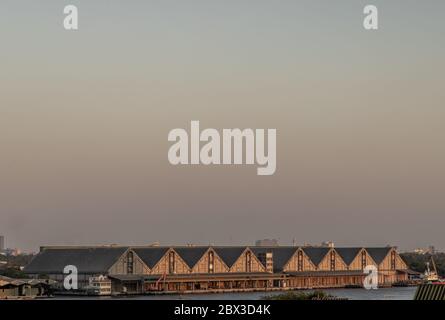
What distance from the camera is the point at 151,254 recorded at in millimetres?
84188

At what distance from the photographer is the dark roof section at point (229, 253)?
88625mm

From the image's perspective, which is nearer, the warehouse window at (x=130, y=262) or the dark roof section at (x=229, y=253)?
the warehouse window at (x=130, y=262)

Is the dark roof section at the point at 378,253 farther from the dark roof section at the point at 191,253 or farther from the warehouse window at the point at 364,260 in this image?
the dark roof section at the point at 191,253

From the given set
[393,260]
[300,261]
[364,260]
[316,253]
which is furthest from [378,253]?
[300,261]

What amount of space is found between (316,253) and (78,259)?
22.2 m

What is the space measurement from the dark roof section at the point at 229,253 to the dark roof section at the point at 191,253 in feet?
7.32

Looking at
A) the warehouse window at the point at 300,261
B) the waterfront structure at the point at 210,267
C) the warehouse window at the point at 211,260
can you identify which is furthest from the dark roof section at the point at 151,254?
the warehouse window at the point at 300,261

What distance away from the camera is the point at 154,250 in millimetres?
85188

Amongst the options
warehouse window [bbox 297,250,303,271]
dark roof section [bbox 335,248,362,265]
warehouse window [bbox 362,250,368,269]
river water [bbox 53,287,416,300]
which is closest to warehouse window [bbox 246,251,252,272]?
river water [bbox 53,287,416,300]

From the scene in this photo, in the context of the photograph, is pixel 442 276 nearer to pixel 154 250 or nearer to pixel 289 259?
pixel 289 259

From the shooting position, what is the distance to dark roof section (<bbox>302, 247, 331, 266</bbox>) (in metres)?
96.6

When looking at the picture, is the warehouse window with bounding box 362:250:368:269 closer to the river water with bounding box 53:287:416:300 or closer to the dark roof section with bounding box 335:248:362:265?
the dark roof section with bounding box 335:248:362:265
